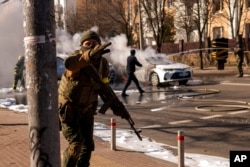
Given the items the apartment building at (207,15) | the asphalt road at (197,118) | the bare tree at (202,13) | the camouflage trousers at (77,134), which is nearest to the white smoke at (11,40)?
the bare tree at (202,13)

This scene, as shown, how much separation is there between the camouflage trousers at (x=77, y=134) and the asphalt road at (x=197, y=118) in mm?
3299

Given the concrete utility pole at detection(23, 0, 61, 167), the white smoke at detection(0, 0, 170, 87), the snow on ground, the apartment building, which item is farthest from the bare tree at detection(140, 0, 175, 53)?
the concrete utility pole at detection(23, 0, 61, 167)

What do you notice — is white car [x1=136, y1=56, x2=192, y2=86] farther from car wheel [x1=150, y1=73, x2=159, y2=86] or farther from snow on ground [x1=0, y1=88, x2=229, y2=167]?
snow on ground [x1=0, y1=88, x2=229, y2=167]

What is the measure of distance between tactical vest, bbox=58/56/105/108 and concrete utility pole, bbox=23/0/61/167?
1.92 metres

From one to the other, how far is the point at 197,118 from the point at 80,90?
23.5 ft

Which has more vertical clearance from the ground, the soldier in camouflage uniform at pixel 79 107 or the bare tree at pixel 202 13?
the bare tree at pixel 202 13

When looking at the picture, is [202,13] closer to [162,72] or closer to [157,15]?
[157,15]

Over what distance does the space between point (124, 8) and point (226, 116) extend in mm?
40340

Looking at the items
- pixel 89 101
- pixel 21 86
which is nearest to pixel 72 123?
pixel 89 101

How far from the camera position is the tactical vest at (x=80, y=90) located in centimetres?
533

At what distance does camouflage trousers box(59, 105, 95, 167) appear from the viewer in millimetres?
5379

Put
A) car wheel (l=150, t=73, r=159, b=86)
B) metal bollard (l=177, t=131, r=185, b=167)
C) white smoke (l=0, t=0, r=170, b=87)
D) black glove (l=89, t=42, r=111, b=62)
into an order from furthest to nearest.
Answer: white smoke (l=0, t=0, r=170, b=87)
car wheel (l=150, t=73, r=159, b=86)
metal bollard (l=177, t=131, r=185, b=167)
black glove (l=89, t=42, r=111, b=62)

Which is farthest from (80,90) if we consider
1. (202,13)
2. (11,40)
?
(202,13)

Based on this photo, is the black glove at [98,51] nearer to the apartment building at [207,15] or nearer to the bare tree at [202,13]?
the bare tree at [202,13]
